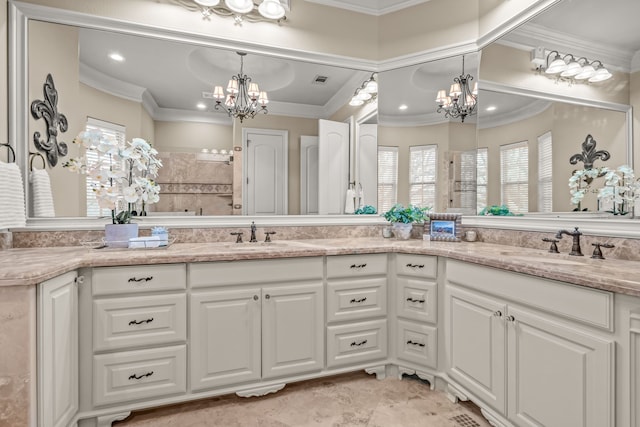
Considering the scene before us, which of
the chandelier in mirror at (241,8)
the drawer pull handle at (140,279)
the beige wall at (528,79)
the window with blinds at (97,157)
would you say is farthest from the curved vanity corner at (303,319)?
the chandelier in mirror at (241,8)

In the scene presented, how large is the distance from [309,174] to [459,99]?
1.34 metres

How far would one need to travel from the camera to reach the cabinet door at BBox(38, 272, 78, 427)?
1.41 m

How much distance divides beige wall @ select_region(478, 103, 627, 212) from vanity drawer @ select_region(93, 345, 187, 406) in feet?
7.68

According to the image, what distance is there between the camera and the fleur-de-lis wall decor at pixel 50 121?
2.11 meters

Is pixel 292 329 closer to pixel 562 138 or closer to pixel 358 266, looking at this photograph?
pixel 358 266

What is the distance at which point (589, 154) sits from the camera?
188 centimetres

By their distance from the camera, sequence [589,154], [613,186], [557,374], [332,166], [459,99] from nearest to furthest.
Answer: [557,374] < [613,186] < [589,154] < [459,99] < [332,166]

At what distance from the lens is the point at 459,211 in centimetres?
276

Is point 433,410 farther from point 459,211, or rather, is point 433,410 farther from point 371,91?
point 371,91

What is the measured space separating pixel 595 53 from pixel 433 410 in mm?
2168

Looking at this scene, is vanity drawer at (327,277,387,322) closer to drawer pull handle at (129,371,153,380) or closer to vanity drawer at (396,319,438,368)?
vanity drawer at (396,319,438,368)

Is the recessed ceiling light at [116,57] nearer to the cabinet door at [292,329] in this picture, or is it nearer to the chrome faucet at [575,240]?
the cabinet door at [292,329]

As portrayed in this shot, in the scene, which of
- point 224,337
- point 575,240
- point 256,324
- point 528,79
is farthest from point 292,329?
point 528,79

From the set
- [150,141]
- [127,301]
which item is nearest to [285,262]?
[127,301]
